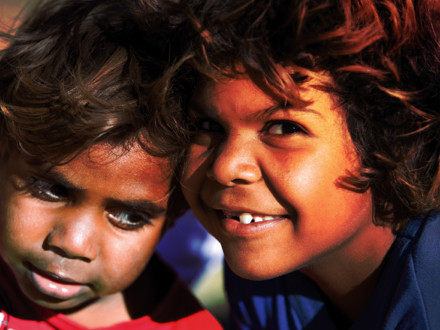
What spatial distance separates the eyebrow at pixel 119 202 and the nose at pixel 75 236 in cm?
4

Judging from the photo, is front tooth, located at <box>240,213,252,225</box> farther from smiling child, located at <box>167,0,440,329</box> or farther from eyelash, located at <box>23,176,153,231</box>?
eyelash, located at <box>23,176,153,231</box>

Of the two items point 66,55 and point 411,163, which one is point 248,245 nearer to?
point 411,163

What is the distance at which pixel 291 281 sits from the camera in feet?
4.22

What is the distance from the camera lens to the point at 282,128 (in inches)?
36.8

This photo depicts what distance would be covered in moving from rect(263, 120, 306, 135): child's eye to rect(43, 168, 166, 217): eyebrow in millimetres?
270

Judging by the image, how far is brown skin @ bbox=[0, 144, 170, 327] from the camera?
40.1 inches

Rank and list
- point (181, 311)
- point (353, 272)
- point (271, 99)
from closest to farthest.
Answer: point (271, 99), point (353, 272), point (181, 311)

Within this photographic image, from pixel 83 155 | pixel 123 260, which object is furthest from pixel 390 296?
pixel 83 155

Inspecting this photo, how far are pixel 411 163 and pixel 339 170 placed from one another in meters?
0.16

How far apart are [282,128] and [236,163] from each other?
96 millimetres

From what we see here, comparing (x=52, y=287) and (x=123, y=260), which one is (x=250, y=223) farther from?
(x=52, y=287)

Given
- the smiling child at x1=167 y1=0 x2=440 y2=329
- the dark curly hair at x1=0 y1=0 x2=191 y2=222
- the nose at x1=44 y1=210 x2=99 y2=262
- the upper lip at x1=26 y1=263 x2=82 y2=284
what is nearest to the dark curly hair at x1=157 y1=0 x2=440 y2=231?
the smiling child at x1=167 y1=0 x2=440 y2=329

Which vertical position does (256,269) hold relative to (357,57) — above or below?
below

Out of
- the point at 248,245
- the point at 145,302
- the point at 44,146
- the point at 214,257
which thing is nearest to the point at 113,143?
the point at 44,146
